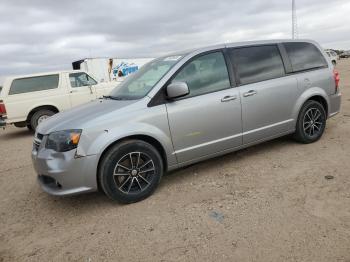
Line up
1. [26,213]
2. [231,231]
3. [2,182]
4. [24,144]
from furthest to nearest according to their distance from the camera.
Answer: [24,144] < [2,182] < [26,213] < [231,231]

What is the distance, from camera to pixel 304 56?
16.9 feet

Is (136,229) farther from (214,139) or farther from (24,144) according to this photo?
(24,144)

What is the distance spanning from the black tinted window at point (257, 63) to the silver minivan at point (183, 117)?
2 cm

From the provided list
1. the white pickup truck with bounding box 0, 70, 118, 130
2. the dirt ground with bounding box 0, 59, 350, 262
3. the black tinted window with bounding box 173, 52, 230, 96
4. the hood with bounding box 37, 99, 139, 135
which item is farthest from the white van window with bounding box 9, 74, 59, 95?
the black tinted window with bounding box 173, 52, 230, 96

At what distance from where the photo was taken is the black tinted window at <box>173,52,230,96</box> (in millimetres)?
4105

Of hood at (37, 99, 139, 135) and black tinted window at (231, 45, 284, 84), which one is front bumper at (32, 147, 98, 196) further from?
black tinted window at (231, 45, 284, 84)

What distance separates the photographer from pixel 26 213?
3.84 metres

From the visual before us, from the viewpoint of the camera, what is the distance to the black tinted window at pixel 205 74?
411cm

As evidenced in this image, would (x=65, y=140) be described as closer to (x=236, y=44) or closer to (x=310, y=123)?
(x=236, y=44)

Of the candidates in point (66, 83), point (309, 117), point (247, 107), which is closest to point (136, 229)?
point (247, 107)

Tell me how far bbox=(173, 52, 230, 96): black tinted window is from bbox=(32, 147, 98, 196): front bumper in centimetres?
153

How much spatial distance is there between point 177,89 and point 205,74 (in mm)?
661

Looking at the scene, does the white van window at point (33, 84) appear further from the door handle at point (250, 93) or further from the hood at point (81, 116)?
the door handle at point (250, 93)

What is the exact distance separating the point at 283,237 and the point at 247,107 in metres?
2.11
